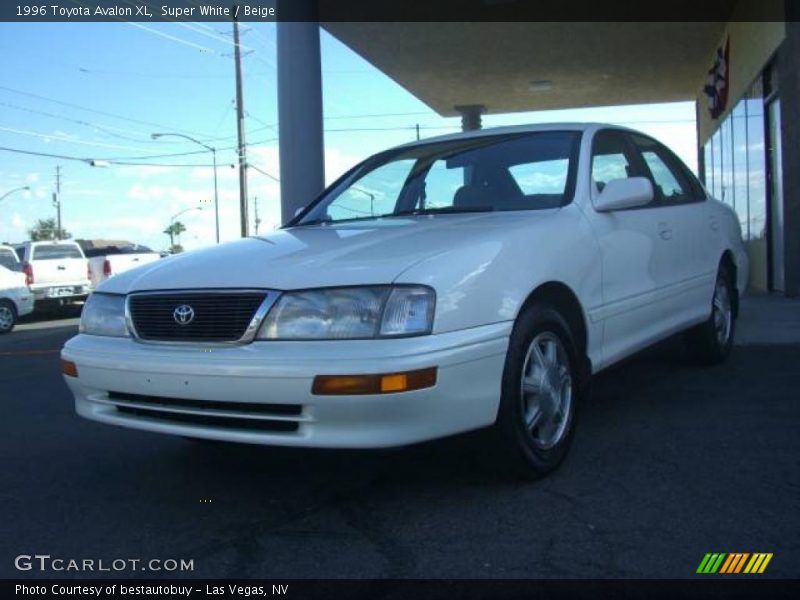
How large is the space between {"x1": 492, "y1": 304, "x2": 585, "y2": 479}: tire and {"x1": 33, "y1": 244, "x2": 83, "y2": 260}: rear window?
15579 mm

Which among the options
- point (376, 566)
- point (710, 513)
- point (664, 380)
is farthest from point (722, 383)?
point (376, 566)

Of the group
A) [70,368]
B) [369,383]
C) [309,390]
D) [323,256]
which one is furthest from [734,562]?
[70,368]

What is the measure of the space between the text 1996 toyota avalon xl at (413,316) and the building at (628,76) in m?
5.89

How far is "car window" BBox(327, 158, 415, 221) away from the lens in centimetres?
466

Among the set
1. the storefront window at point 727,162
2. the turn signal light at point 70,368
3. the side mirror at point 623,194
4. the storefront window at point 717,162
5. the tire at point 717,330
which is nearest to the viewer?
the turn signal light at point 70,368

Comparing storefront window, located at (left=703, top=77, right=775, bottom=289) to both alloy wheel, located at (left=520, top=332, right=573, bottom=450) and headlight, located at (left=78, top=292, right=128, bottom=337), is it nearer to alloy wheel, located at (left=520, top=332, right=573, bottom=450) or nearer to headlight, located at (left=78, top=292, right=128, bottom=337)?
alloy wheel, located at (left=520, top=332, right=573, bottom=450)

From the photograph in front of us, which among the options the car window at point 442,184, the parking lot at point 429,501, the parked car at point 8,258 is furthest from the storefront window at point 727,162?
the parked car at point 8,258

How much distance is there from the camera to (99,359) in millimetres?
3371

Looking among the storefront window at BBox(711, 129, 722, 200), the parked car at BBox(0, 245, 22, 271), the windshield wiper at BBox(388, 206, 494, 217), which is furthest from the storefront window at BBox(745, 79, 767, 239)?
the parked car at BBox(0, 245, 22, 271)

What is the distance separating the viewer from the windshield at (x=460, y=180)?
13.7 feet

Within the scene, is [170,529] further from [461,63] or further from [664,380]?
[461,63]

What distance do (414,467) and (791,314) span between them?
6107mm

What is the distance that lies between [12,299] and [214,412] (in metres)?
12.7

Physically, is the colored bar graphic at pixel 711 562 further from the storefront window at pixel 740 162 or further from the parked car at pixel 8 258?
the parked car at pixel 8 258
